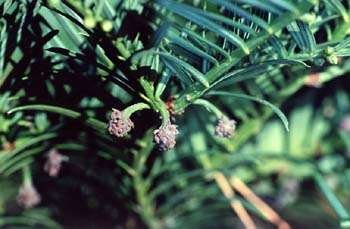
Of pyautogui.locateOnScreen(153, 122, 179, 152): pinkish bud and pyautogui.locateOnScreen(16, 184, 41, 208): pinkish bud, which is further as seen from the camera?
pyautogui.locateOnScreen(16, 184, 41, 208): pinkish bud

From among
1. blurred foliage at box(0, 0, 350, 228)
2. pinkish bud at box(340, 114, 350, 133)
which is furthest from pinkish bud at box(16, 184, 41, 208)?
pinkish bud at box(340, 114, 350, 133)

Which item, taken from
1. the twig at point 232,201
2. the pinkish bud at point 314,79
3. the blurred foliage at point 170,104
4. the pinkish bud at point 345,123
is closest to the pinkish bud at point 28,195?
the blurred foliage at point 170,104

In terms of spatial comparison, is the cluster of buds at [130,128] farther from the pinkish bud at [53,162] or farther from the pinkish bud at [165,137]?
the pinkish bud at [53,162]

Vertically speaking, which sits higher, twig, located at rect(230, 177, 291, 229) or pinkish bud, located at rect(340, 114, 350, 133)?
pinkish bud, located at rect(340, 114, 350, 133)

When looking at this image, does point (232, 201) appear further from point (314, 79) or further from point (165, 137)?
point (165, 137)

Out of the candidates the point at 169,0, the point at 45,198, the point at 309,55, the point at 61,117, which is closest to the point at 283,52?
the point at 309,55

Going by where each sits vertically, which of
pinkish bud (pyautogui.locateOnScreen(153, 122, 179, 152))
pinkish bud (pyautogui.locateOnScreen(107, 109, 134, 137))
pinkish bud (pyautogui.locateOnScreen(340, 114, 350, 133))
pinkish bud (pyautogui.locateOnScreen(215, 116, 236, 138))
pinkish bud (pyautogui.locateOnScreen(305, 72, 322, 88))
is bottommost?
pinkish bud (pyautogui.locateOnScreen(153, 122, 179, 152))

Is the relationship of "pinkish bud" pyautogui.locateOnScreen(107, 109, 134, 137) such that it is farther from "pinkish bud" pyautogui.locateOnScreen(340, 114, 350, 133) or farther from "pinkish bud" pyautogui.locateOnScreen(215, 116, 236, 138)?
"pinkish bud" pyautogui.locateOnScreen(340, 114, 350, 133)
